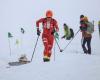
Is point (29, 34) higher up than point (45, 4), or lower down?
lower down

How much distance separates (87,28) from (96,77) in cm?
324

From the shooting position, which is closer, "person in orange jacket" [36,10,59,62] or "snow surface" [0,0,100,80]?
"snow surface" [0,0,100,80]

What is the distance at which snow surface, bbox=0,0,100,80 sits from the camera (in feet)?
19.0

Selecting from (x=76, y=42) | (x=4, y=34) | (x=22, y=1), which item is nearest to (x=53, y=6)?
(x=22, y=1)

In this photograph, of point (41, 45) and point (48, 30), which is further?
point (41, 45)

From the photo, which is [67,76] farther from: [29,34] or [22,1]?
[22,1]

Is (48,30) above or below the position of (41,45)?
above

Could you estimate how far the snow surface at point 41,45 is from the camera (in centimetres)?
579

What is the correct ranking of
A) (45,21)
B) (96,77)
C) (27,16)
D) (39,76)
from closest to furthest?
(96,77) < (39,76) < (45,21) < (27,16)

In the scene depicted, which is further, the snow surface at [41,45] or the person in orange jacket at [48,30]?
the person in orange jacket at [48,30]

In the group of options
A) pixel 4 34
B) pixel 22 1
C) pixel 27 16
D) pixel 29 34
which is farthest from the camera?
pixel 22 1

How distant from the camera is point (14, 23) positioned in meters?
16.9

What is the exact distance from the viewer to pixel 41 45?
11.9 m

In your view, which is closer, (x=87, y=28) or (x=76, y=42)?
(x=87, y=28)
